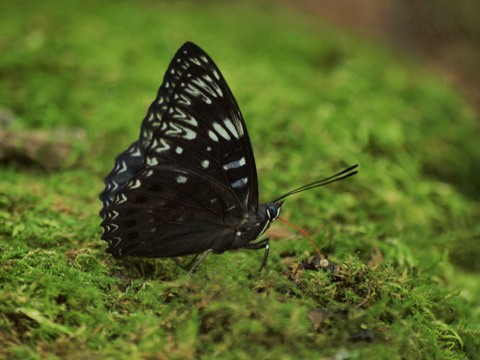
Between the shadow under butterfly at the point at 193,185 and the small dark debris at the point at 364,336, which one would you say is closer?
the small dark debris at the point at 364,336

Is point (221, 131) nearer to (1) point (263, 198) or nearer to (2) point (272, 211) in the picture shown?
(2) point (272, 211)

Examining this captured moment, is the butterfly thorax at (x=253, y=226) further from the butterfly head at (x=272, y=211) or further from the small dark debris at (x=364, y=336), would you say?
the small dark debris at (x=364, y=336)

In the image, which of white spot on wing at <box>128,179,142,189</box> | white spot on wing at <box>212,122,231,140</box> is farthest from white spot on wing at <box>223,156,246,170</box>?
white spot on wing at <box>128,179,142,189</box>

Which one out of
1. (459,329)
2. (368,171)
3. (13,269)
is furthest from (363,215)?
(13,269)

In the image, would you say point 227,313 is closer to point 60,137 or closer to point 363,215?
point 363,215

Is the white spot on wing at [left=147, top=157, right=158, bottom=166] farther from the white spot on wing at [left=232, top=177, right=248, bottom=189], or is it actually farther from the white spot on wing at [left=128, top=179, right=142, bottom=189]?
the white spot on wing at [left=232, top=177, right=248, bottom=189]

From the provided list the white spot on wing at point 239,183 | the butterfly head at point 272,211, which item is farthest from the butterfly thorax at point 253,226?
the white spot on wing at point 239,183
